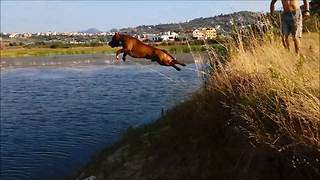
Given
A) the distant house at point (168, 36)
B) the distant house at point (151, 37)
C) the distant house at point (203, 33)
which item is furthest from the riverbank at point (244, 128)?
the distant house at point (151, 37)

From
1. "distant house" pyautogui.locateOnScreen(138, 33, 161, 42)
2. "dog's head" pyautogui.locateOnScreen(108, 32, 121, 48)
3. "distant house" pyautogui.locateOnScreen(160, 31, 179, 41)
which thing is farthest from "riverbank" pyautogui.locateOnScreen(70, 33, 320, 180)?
"dog's head" pyautogui.locateOnScreen(108, 32, 121, 48)

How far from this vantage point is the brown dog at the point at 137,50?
14.5 feet

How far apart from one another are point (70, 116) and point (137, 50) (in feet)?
64.6

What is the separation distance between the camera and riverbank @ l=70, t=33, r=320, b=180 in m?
6.05

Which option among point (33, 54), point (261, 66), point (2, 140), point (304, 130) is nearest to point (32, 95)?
point (2, 140)

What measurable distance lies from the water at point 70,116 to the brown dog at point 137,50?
4308 millimetres

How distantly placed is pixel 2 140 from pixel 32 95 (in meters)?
13.0

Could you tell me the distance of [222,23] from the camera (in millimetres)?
11180

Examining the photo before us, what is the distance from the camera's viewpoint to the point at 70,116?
23.8m

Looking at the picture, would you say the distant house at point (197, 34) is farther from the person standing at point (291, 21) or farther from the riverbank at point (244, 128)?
the person standing at point (291, 21)

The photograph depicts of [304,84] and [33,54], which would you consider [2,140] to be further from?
[33,54]

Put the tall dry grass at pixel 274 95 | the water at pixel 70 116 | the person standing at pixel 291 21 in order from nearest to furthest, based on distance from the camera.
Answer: the tall dry grass at pixel 274 95 → the person standing at pixel 291 21 → the water at pixel 70 116

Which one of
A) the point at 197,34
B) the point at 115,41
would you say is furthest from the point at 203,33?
the point at 115,41

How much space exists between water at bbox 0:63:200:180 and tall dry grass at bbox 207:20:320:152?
3.54 ft
